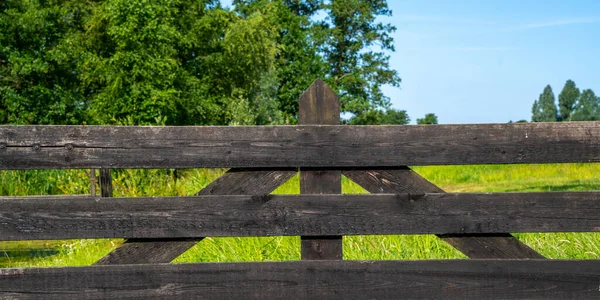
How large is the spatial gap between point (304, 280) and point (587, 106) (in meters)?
89.3

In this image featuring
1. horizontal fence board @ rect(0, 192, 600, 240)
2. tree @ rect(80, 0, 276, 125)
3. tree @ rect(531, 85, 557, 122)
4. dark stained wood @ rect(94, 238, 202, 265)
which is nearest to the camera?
horizontal fence board @ rect(0, 192, 600, 240)

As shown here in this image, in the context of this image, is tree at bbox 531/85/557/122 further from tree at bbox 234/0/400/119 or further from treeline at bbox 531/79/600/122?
tree at bbox 234/0/400/119

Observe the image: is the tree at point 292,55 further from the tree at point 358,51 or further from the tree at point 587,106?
the tree at point 587,106

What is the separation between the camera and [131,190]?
34.9ft

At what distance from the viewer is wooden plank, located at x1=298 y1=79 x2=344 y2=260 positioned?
13.1ft

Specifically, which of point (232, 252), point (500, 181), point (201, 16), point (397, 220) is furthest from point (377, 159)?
point (201, 16)

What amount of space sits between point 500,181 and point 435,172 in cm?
236

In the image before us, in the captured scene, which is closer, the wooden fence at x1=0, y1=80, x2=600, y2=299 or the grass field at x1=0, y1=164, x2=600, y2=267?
the wooden fence at x1=0, y1=80, x2=600, y2=299

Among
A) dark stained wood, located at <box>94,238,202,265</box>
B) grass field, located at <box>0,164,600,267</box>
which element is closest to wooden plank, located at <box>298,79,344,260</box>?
dark stained wood, located at <box>94,238,202,265</box>

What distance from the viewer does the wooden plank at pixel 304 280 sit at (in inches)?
158

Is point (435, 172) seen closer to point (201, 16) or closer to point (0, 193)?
point (0, 193)

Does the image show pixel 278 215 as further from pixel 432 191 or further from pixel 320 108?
pixel 432 191

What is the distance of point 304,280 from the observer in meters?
4.02

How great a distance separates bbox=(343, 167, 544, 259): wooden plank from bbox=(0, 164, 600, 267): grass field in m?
1.72
